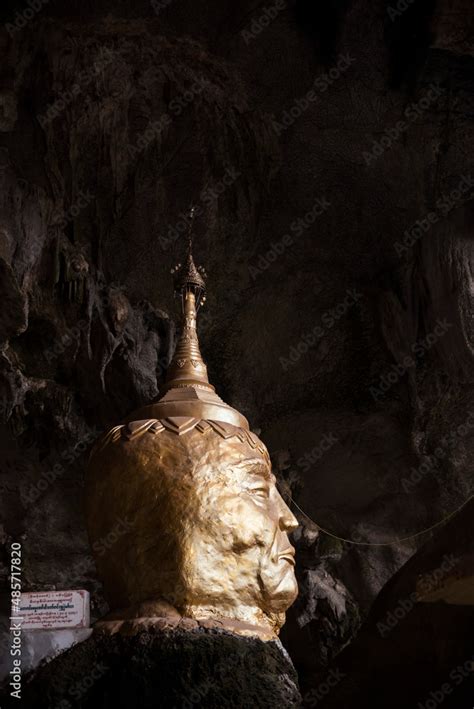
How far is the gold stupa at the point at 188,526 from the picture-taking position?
2.57m

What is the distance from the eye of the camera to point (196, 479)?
8.98 ft

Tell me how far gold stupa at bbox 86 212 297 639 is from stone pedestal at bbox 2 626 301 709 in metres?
0.08

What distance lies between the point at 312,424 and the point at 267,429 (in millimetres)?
445

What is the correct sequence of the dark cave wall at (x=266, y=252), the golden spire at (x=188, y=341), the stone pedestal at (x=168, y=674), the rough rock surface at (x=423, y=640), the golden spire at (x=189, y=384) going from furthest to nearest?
the dark cave wall at (x=266, y=252), the golden spire at (x=188, y=341), the golden spire at (x=189, y=384), the stone pedestal at (x=168, y=674), the rough rock surface at (x=423, y=640)

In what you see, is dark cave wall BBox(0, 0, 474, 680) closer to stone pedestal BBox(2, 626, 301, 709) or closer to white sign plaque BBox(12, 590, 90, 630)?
white sign plaque BBox(12, 590, 90, 630)

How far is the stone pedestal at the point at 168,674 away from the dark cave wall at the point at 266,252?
320cm

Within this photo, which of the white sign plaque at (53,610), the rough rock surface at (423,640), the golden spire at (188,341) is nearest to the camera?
the rough rock surface at (423,640)

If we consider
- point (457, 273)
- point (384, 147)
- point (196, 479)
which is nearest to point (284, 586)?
point (196, 479)

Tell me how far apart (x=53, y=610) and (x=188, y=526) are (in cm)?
427

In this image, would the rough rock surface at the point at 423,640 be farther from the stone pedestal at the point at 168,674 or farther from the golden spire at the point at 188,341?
the golden spire at the point at 188,341

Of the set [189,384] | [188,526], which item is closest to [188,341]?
[189,384]

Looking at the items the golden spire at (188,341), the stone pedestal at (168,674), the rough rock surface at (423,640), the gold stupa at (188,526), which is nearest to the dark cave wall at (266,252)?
the golden spire at (188,341)

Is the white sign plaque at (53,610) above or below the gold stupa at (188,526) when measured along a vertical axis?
below

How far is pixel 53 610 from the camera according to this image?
250 inches
